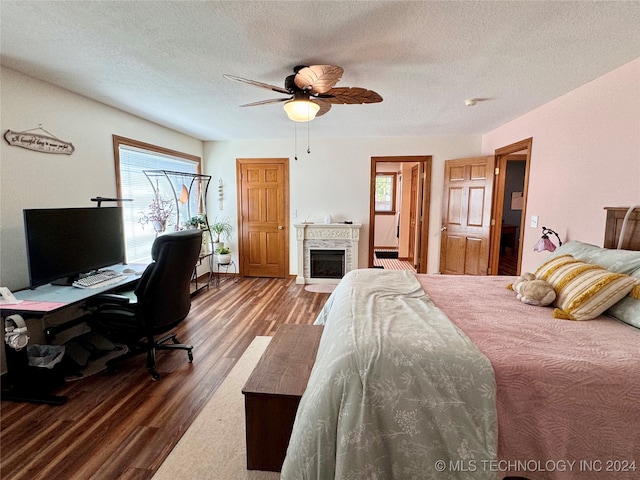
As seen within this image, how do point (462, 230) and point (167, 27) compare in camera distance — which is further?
point (462, 230)

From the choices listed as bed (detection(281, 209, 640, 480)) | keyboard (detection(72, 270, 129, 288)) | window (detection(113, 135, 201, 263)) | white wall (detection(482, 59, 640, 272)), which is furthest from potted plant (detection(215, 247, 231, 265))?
white wall (detection(482, 59, 640, 272))

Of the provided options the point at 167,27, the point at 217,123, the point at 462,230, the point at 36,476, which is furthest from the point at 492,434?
the point at 217,123

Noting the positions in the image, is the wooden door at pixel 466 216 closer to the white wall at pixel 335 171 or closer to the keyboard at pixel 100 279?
the white wall at pixel 335 171

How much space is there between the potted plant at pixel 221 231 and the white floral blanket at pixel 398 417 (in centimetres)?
430

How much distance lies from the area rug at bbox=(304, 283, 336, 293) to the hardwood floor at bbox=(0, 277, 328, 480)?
5.22 ft

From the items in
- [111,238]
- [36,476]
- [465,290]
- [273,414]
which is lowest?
[36,476]

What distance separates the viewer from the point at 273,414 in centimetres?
149

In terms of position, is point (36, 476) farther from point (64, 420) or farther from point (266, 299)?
point (266, 299)

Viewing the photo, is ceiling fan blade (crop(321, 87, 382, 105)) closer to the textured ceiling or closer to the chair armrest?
the textured ceiling

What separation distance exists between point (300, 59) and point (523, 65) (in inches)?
65.6

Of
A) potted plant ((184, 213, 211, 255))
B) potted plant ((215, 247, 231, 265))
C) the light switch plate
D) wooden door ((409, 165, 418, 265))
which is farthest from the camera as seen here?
wooden door ((409, 165, 418, 265))

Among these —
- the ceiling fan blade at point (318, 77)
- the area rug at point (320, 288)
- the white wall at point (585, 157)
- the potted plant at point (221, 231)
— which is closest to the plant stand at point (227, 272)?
the potted plant at point (221, 231)

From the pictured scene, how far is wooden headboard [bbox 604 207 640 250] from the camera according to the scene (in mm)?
2045

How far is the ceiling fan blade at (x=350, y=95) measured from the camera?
7.27ft
